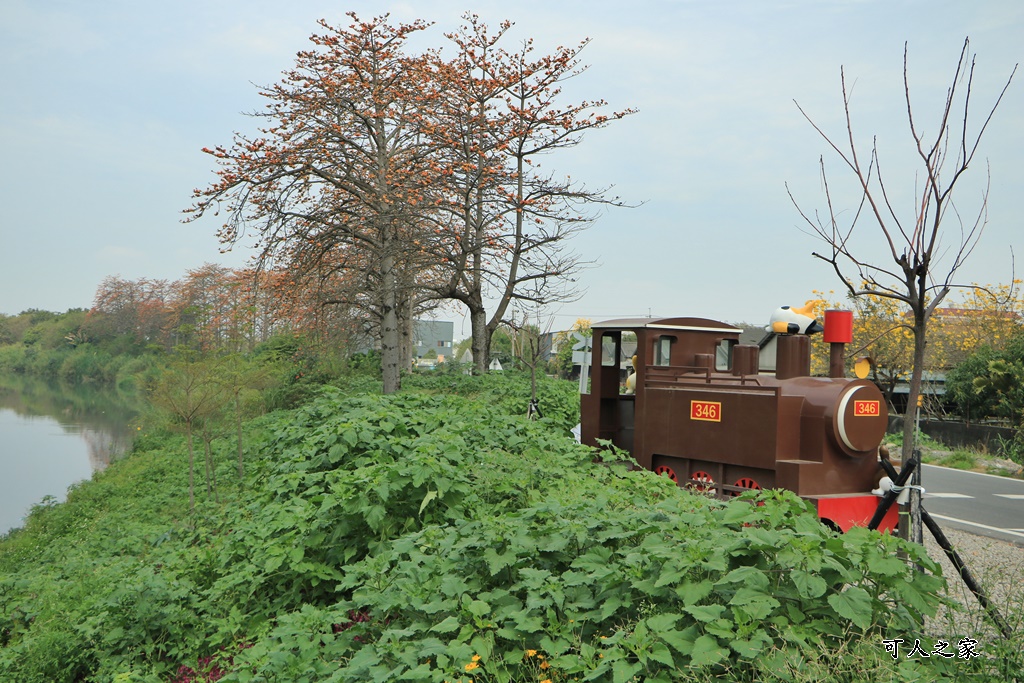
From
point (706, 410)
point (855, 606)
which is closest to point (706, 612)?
point (855, 606)

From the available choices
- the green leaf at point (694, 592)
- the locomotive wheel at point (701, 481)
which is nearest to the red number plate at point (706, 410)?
the locomotive wheel at point (701, 481)

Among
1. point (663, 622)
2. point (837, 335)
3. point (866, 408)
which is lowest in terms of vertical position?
point (663, 622)

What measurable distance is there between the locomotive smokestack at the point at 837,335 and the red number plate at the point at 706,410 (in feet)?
4.46

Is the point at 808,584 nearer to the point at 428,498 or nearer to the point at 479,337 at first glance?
the point at 428,498

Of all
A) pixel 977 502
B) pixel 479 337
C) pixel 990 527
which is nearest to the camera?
pixel 990 527

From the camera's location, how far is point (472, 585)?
4504mm

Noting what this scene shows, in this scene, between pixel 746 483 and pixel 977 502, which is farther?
pixel 977 502

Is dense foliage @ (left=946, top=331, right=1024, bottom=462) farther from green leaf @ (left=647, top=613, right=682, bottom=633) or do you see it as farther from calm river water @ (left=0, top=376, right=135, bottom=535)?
calm river water @ (left=0, top=376, right=135, bottom=535)

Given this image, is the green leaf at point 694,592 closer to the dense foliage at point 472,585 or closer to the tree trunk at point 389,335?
the dense foliage at point 472,585

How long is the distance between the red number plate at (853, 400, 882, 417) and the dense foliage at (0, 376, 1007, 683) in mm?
2761

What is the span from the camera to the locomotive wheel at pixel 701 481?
8.42 meters

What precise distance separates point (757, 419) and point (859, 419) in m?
1.05

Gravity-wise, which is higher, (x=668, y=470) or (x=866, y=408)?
(x=866, y=408)

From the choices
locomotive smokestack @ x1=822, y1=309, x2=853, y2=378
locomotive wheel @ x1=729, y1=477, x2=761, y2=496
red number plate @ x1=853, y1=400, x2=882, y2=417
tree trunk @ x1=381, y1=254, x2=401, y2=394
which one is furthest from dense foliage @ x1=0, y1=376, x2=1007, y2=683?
tree trunk @ x1=381, y1=254, x2=401, y2=394
